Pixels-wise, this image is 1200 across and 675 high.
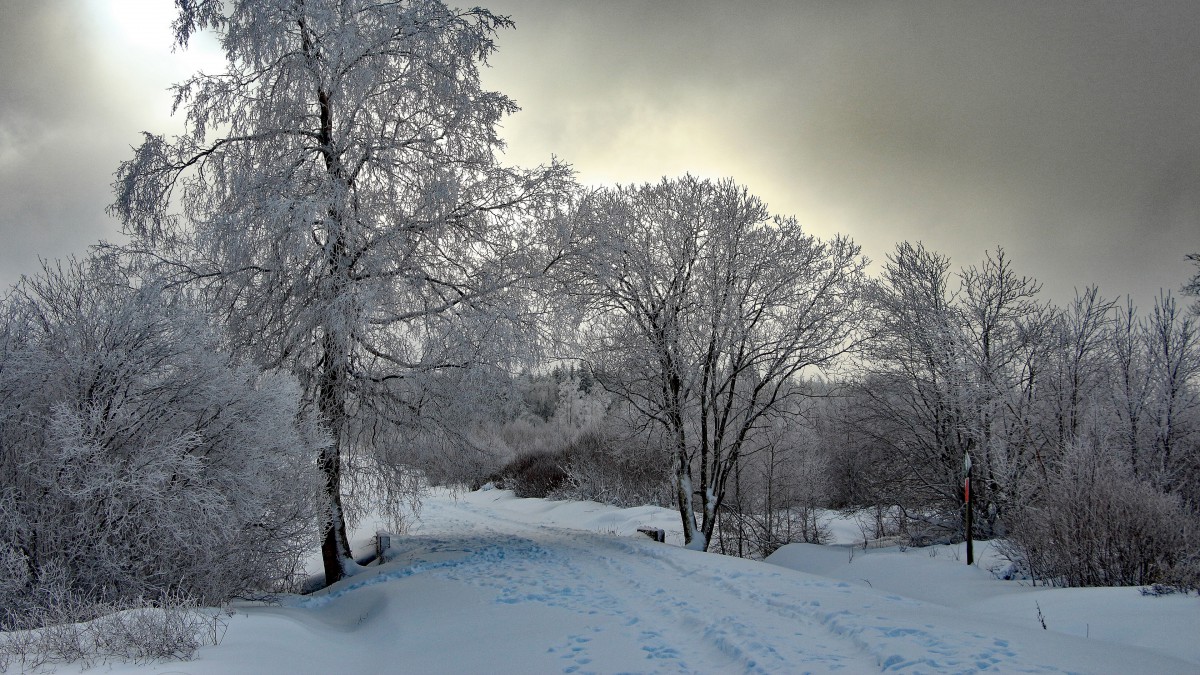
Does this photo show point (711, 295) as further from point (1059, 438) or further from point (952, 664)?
point (952, 664)

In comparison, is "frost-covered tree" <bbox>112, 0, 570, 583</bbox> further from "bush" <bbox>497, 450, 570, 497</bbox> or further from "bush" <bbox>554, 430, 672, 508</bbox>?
"bush" <bbox>497, 450, 570, 497</bbox>

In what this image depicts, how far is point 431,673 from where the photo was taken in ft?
19.1

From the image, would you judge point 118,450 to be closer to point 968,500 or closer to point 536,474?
point 968,500

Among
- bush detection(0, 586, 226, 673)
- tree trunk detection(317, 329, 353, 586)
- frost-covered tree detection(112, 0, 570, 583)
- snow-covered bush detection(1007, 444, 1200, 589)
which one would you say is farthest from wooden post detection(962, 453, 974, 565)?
bush detection(0, 586, 226, 673)

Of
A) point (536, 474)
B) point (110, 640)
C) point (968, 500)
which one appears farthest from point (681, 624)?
point (536, 474)

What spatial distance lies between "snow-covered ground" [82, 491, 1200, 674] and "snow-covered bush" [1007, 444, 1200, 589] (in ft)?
2.28

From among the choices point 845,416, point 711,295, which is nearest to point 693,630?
point 711,295

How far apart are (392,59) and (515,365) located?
5052mm

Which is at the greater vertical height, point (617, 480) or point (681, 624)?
point (617, 480)

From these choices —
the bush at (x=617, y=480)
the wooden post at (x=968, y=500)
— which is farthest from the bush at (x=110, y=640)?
the bush at (x=617, y=480)

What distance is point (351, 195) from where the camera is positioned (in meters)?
9.93

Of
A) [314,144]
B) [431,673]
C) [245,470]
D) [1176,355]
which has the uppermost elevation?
[314,144]

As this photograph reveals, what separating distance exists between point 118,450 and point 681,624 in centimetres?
567

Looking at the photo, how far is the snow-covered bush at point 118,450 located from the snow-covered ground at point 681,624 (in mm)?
A: 1084
